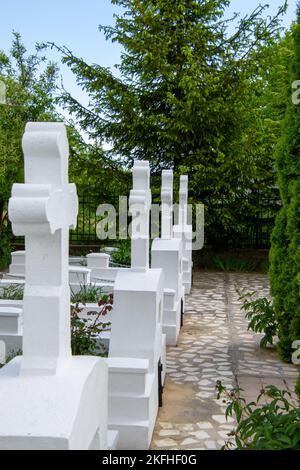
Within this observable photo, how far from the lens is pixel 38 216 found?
6.35 ft

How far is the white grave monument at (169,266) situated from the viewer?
767 centimetres

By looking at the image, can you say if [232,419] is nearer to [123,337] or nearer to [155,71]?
[123,337]

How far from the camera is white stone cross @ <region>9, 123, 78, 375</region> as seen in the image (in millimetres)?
2088

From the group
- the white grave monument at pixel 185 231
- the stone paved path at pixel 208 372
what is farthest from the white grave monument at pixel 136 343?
the white grave monument at pixel 185 231

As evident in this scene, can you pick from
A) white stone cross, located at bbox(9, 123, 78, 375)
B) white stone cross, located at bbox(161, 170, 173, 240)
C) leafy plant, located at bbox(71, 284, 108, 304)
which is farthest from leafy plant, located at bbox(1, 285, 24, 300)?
white stone cross, located at bbox(9, 123, 78, 375)

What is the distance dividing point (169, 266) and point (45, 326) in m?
5.99

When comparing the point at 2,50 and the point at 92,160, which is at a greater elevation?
the point at 2,50

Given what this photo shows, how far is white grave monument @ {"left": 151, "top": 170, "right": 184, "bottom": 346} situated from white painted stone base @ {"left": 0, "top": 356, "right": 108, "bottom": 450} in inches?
207

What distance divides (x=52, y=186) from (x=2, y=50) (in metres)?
17.4

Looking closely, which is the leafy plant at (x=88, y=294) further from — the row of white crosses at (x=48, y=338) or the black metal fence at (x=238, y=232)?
the black metal fence at (x=238, y=232)

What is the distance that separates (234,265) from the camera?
16016 millimetres

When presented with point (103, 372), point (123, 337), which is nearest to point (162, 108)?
point (123, 337)

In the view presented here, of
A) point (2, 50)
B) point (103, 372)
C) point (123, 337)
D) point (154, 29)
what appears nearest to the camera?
point (103, 372)

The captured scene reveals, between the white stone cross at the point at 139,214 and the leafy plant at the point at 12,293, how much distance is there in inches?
155
